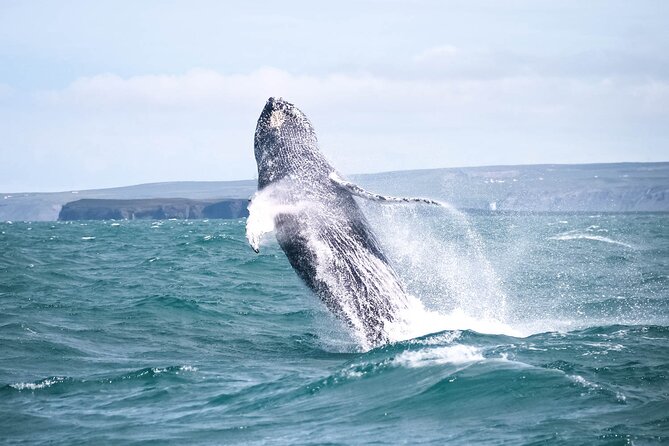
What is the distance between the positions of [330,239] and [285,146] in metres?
A: 1.87

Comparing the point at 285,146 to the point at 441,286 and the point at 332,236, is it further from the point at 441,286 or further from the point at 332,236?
the point at 441,286

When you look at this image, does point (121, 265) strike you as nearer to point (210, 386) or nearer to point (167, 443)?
point (210, 386)

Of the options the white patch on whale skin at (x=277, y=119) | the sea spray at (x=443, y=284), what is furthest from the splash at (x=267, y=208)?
the sea spray at (x=443, y=284)

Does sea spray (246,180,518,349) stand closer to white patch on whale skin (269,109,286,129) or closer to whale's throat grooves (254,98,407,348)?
whale's throat grooves (254,98,407,348)

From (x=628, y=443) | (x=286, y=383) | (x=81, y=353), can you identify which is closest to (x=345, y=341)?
(x=286, y=383)

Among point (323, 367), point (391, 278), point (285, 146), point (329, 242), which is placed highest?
point (285, 146)

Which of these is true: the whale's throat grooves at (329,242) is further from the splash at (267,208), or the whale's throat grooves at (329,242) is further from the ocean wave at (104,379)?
the ocean wave at (104,379)

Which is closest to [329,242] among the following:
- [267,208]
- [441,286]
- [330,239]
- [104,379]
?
[330,239]

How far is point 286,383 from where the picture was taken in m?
9.99

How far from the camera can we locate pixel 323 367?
10977 mm

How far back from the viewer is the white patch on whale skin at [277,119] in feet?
42.4

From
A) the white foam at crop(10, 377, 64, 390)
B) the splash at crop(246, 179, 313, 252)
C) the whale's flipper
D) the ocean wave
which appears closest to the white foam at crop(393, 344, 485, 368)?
the whale's flipper

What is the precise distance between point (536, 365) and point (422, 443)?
2.93 meters

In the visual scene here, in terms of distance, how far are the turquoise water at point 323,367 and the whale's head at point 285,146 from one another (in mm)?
1513
